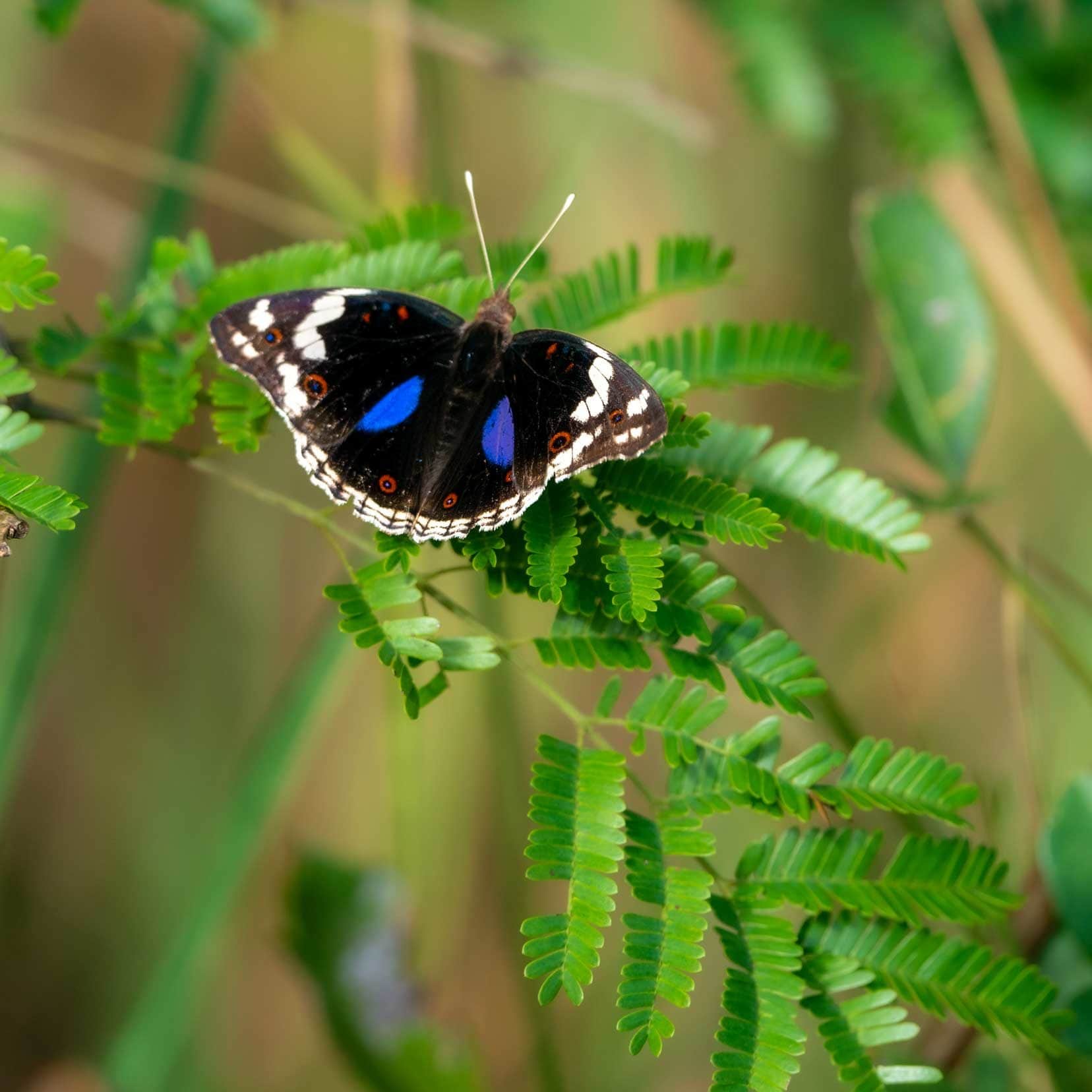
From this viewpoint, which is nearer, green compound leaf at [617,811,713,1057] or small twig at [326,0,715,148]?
green compound leaf at [617,811,713,1057]

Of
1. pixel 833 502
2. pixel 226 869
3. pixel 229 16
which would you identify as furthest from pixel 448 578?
pixel 833 502

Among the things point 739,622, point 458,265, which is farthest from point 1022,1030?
point 458,265

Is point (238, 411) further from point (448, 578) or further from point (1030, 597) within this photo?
point (448, 578)

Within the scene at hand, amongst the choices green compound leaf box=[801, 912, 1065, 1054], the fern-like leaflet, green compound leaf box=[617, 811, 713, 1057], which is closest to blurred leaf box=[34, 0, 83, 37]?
the fern-like leaflet

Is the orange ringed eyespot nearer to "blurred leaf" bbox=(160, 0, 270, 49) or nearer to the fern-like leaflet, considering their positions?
the fern-like leaflet

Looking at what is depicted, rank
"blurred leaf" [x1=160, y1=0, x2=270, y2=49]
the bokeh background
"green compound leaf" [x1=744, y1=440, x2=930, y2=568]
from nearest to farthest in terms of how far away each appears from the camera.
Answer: "green compound leaf" [x1=744, y1=440, x2=930, y2=568] < "blurred leaf" [x1=160, y1=0, x2=270, y2=49] < the bokeh background

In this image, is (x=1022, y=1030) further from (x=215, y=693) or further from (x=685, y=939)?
(x=215, y=693)

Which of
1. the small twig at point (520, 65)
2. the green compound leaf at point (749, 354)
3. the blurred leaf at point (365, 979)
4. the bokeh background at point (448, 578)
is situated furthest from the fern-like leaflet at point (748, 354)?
the bokeh background at point (448, 578)
